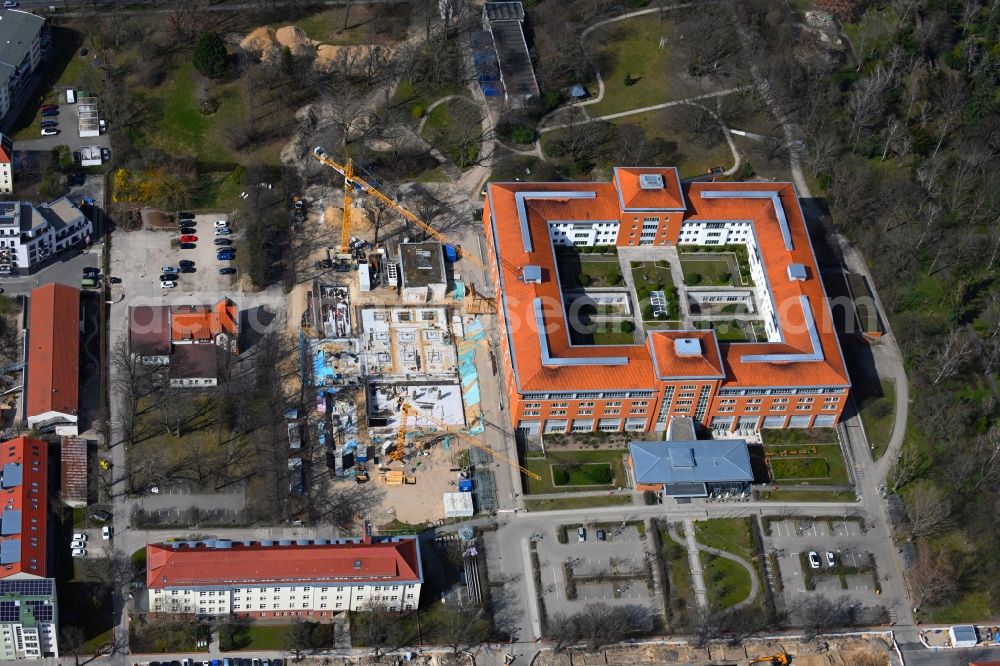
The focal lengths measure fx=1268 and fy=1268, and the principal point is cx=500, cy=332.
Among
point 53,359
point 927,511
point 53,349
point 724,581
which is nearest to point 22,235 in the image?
point 53,349

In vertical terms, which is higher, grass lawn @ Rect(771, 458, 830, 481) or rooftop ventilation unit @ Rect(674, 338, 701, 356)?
rooftop ventilation unit @ Rect(674, 338, 701, 356)

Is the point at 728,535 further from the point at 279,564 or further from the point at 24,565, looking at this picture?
the point at 24,565

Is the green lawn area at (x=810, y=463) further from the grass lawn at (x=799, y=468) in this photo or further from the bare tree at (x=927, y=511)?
the bare tree at (x=927, y=511)

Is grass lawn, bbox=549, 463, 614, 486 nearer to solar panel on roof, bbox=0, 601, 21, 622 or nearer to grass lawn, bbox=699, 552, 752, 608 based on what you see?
grass lawn, bbox=699, 552, 752, 608

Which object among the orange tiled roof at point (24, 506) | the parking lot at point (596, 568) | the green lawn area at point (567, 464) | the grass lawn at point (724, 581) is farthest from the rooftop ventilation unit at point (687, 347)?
the orange tiled roof at point (24, 506)

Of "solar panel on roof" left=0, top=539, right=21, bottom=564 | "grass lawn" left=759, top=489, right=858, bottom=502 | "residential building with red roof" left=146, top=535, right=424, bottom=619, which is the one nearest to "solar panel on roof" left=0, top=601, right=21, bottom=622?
"solar panel on roof" left=0, top=539, right=21, bottom=564

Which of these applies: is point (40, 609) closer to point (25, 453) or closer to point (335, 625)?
point (25, 453)

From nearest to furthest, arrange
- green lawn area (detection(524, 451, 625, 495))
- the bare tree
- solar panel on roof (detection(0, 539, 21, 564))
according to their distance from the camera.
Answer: solar panel on roof (detection(0, 539, 21, 564))
the bare tree
green lawn area (detection(524, 451, 625, 495))

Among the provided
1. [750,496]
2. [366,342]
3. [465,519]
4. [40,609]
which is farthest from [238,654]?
[750,496]
